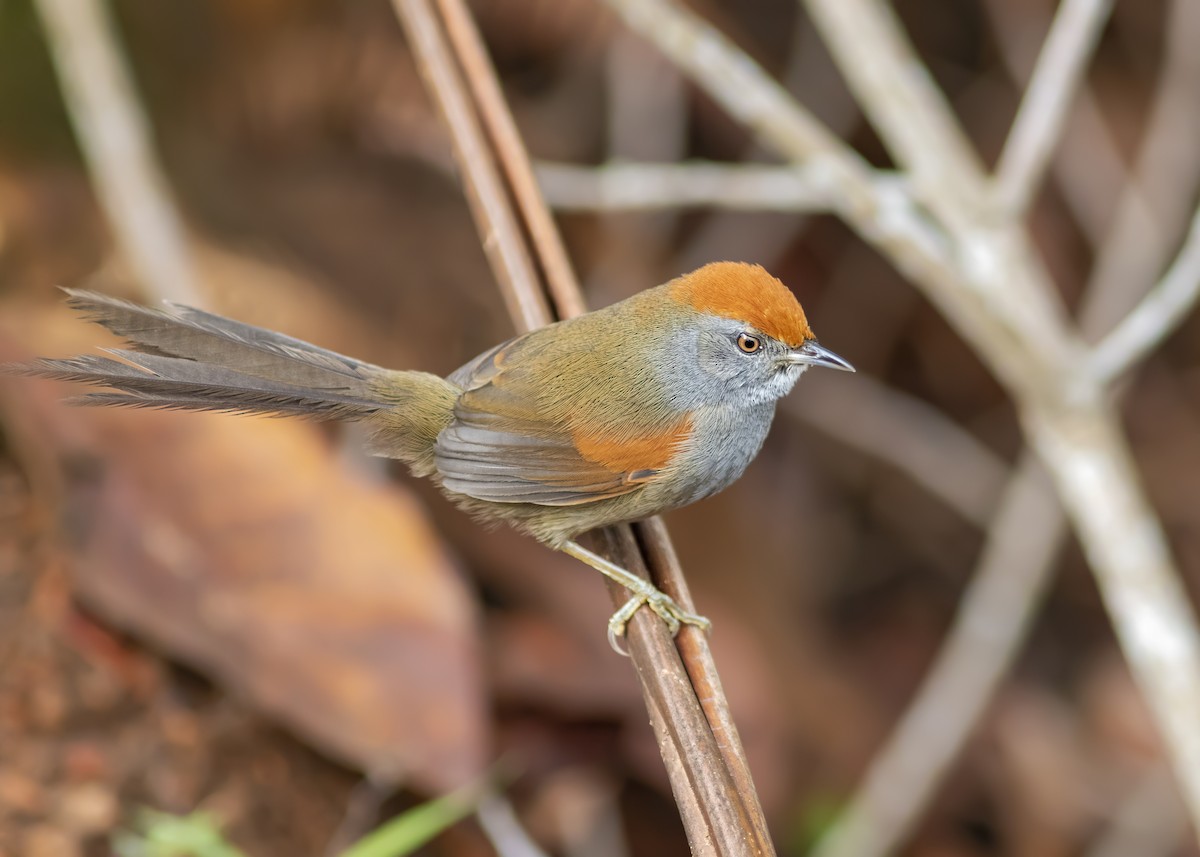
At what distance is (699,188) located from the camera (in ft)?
12.3

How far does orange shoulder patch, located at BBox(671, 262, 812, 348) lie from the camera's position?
2.93 metres

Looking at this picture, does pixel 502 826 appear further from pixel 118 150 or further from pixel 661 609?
pixel 118 150

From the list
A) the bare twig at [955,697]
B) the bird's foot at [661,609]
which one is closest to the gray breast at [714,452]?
the bird's foot at [661,609]

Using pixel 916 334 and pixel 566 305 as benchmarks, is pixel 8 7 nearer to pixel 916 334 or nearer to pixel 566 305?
pixel 566 305

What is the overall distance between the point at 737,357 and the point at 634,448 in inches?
14.7

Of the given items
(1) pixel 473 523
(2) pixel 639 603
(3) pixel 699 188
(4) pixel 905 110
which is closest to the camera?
(2) pixel 639 603

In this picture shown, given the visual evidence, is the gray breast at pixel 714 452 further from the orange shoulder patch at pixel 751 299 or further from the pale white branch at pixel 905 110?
the pale white branch at pixel 905 110

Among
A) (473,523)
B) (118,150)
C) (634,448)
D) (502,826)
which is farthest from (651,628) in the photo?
(118,150)

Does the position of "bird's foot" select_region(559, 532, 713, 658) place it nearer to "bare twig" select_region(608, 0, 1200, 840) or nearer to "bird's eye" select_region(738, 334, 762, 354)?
"bird's eye" select_region(738, 334, 762, 354)

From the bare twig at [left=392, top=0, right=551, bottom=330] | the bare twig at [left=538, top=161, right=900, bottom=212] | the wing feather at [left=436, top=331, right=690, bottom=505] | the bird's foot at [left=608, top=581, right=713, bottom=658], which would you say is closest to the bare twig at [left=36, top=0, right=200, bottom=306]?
the bare twig at [left=538, top=161, right=900, bottom=212]

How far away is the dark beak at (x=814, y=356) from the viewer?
9.65 feet

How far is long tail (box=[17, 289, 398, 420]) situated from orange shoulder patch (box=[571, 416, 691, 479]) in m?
0.50

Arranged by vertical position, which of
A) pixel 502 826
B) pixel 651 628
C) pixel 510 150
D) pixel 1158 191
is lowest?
pixel 651 628

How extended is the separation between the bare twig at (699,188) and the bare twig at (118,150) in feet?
4.30
